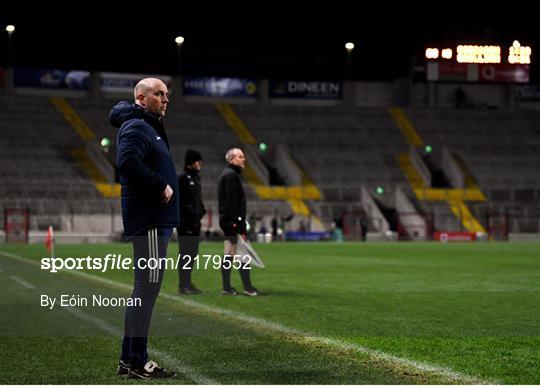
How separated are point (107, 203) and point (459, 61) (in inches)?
674

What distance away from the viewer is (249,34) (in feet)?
202

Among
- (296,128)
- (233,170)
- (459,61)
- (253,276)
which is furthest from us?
(296,128)

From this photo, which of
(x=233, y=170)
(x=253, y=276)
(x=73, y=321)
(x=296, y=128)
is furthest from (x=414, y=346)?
(x=296, y=128)

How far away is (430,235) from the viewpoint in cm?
5047

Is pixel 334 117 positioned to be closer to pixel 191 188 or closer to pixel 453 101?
pixel 453 101

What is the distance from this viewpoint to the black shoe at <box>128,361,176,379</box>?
7507 mm

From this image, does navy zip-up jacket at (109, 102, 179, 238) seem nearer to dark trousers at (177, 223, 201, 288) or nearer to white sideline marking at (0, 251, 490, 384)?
white sideline marking at (0, 251, 490, 384)

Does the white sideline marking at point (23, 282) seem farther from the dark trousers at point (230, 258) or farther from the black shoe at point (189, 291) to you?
the dark trousers at point (230, 258)

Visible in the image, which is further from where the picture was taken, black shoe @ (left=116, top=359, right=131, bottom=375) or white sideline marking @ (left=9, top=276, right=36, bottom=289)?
white sideline marking @ (left=9, top=276, right=36, bottom=289)

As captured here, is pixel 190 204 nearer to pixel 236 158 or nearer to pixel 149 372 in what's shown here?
pixel 236 158

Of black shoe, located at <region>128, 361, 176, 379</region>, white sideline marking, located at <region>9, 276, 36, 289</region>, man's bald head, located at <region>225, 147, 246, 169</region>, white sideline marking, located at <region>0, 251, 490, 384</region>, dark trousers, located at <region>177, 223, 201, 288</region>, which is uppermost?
man's bald head, located at <region>225, 147, 246, 169</region>

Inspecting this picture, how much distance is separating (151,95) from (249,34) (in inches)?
2140

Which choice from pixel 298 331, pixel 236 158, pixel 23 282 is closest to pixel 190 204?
pixel 236 158

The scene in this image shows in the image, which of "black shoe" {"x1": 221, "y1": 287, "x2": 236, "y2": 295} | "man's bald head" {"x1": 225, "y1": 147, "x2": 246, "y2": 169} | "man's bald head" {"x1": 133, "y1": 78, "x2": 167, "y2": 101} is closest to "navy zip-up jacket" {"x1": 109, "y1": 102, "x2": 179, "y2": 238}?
"man's bald head" {"x1": 133, "y1": 78, "x2": 167, "y2": 101}
